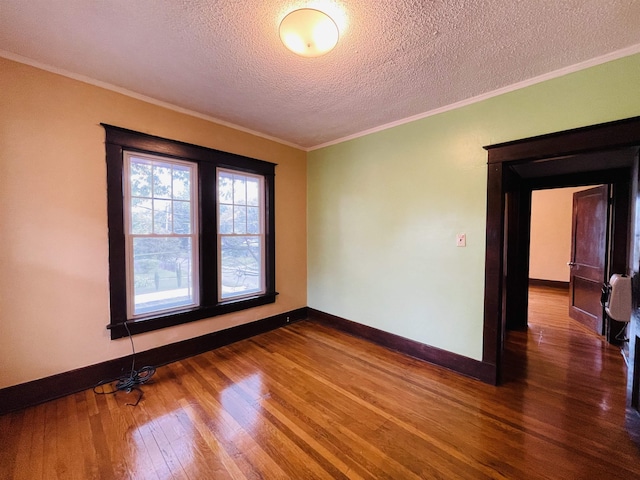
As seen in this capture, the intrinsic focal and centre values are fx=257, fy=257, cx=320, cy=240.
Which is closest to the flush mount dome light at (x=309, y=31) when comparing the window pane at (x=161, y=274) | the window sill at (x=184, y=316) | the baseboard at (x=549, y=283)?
the window pane at (x=161, y=274)

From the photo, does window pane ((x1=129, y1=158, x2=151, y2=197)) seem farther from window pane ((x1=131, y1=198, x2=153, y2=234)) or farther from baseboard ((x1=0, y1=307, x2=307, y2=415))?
baseboard ((x1=0, y1=307, x2=307, y2=415))

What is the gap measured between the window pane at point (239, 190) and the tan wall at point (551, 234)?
22.9 feet

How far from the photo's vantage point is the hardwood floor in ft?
4.97

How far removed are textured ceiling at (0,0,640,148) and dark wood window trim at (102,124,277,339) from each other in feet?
1.61

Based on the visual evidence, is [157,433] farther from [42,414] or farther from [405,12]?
[405,12]

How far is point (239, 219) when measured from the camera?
11.0ft

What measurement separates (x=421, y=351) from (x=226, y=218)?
2762 mm

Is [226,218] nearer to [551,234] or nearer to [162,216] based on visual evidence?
[162,216]

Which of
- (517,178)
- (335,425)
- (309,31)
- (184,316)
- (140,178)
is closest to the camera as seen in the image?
(309,31)

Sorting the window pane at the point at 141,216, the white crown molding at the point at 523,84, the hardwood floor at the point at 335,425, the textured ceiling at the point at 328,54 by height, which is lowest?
the hardwood floor at the point at 335,425

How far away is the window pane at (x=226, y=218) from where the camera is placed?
124 inches

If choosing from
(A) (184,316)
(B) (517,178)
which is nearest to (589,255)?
(B) (517,178)

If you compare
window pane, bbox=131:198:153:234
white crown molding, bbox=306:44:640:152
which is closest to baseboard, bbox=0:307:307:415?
window pane, bbox=131:198:153:234

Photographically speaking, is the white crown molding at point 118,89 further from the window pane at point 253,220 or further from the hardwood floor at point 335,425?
the hardwood floor at point 335,425
